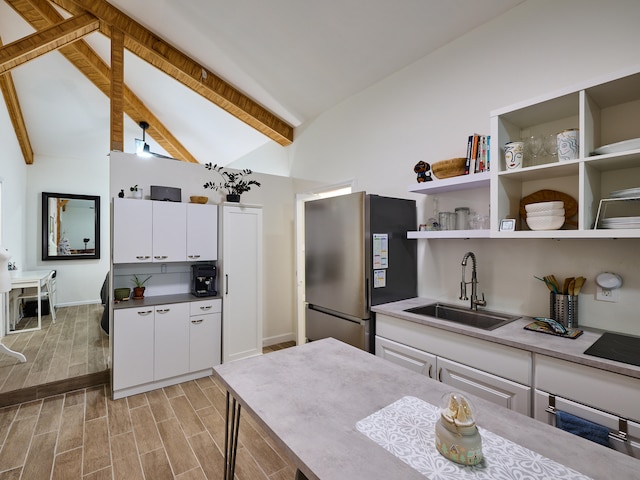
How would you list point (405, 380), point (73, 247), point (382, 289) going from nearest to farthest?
point (405, 380) < point (382, 289) < point (73, 247)

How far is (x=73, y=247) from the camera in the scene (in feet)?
19.4

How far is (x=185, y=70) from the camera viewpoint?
360 cm

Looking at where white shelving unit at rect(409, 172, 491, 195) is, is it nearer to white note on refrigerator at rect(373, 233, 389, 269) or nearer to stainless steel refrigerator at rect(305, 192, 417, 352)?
stainless steel refrigerator at rect(305, 192, 417, 352)

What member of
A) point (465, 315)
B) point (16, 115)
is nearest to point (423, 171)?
point (465, 315)

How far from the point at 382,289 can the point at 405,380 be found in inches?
48.2

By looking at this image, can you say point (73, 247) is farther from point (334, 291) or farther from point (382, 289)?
point (382, 289)

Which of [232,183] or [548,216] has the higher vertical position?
[232,183]

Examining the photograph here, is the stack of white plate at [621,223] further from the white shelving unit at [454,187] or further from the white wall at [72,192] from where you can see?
the white wall at [72,192]

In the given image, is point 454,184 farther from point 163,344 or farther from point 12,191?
point 12,191

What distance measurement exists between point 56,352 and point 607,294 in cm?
516

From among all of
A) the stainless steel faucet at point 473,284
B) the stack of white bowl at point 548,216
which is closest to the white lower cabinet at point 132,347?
the stainless steel faucet at point 473,284

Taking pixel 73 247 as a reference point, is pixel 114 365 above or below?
below

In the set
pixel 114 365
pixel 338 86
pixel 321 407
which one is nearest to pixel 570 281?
pixel 321 407

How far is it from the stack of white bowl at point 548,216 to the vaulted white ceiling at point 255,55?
145cm
